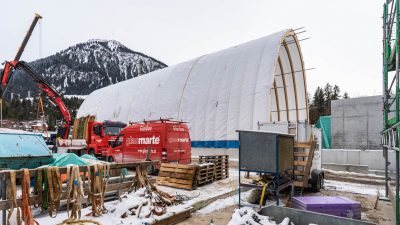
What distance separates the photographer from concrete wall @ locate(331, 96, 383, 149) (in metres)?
22.0

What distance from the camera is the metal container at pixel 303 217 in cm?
537

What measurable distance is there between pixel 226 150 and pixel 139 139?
9.83 m

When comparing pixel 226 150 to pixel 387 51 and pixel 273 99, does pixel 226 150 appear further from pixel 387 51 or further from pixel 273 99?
pixel 387 51

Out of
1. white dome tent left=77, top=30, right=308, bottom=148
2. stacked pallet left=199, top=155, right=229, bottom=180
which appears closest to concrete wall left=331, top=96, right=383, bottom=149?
white dome tent left=77, top=30, right=308, bottom=148

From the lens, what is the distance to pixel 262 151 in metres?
7.77

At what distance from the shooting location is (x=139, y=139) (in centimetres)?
1405

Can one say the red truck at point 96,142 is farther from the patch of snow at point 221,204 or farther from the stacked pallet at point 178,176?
the patch of snow at point 221,204

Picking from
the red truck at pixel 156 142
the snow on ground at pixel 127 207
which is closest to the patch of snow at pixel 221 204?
the snow on ground at pixel 127 207

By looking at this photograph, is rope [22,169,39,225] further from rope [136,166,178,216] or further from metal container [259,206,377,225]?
metal container [259,206,377,225]

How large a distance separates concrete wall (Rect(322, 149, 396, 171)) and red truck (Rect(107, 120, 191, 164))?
9.28 metres

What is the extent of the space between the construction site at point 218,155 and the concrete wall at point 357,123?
0.24 ft

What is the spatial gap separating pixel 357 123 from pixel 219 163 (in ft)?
49.3

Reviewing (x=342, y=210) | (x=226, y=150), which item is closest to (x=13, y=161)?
(x=342, y=210)

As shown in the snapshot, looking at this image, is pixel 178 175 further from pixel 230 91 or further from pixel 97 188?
pixel 230 91
